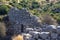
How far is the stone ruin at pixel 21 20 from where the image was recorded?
32750mm

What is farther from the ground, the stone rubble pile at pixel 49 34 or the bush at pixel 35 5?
the stone rubble pile at pixel 49 34

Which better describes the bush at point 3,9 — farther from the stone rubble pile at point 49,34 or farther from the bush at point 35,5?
the stone rubble pile at point 49,34

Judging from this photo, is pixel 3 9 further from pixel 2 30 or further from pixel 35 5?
pixel 2 30

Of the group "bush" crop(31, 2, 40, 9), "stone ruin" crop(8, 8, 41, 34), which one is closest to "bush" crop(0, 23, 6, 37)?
"stone ruin" crop(8, 8, 41, 34)

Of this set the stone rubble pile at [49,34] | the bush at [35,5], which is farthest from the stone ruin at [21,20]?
the stone rubble pile at [49,34]

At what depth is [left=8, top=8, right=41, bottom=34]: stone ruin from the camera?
107 ft

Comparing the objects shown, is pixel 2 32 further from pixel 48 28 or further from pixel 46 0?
pixel 46 0

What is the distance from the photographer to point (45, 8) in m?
52.7

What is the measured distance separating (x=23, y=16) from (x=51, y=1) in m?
28.2

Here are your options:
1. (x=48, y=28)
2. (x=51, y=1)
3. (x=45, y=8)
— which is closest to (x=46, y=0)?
(x=51, y=1)

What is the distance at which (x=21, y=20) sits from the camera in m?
33.9

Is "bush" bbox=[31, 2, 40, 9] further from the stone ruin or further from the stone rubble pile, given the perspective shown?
the stone rubble pile

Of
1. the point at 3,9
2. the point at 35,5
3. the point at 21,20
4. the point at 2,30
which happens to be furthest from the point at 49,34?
the point at 35,5

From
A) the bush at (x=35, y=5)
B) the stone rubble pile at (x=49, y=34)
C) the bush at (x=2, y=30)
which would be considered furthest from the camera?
the bush at (x=35, y=5)
